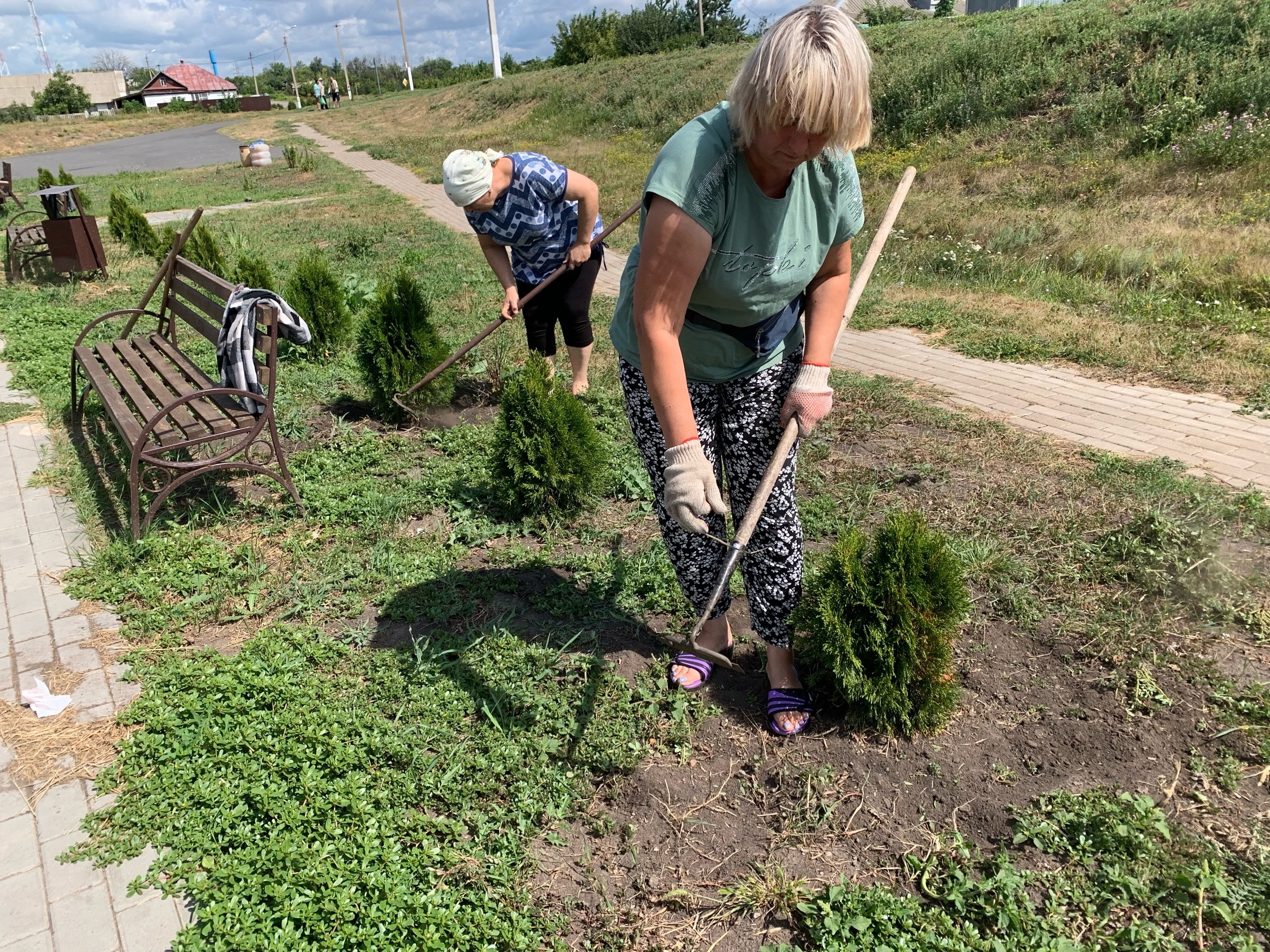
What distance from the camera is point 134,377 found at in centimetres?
432

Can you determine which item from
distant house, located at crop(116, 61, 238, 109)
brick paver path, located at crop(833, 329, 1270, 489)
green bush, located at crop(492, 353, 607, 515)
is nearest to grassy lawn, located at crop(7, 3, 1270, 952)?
green bush, located at crop(492, 353, 607, 515)

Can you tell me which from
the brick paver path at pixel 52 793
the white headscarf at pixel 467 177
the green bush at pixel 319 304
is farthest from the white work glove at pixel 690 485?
the green bush at pixel 319 304

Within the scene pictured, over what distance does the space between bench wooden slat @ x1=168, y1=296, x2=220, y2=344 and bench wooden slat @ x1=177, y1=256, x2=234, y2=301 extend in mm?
171

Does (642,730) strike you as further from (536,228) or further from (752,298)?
(536,228)

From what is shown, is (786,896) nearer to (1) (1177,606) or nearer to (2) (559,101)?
(1) (1177,606)

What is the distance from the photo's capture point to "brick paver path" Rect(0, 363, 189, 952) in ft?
6.49

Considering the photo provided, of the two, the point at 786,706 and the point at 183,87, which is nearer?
the point at 786,706

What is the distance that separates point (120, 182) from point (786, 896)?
71.2ft

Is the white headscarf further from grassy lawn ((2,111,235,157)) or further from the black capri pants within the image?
grassy lawn ((2,111,235,157))

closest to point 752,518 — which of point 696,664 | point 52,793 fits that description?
point 696,664

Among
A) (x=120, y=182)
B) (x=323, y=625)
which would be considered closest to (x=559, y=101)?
(x=120, y=182)

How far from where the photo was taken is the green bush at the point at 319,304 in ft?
19.2

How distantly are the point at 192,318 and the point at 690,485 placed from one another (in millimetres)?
3810

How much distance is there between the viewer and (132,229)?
34.1 feet
